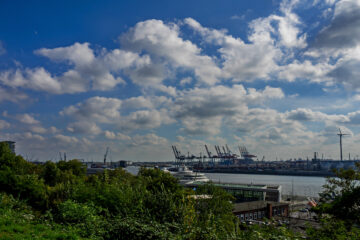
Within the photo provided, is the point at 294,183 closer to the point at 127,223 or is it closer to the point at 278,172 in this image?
the point at 278,172

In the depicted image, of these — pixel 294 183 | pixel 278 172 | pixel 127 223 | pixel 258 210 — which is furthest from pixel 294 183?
pixel 127 223

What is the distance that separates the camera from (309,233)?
616 cm

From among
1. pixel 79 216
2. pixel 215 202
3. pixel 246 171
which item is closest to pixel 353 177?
pixel 79 216

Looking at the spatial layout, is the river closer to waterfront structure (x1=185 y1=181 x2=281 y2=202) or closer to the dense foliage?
A: waterfront structure (x1=185 y1=181 x2=281 y2=202)

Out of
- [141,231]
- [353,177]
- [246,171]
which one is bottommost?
[246,171]

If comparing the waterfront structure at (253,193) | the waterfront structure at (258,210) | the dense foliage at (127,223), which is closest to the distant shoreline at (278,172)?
the waterfront structure at (253,193)

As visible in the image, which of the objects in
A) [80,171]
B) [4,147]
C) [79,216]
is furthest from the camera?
[80,171]

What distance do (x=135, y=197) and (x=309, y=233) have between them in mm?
6359

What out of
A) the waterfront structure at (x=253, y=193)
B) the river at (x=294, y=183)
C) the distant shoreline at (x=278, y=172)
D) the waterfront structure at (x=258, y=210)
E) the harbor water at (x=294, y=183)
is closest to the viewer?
the waterfront structure at (x=258, y=210)

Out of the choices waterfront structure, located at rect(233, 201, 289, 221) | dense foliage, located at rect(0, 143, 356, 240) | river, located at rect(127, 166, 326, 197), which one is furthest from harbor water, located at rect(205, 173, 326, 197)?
dense foliage, located at rect(0, 143, 356, 240)

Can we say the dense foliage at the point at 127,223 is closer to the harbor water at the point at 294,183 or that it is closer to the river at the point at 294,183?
the harbor water at the point at 294,183

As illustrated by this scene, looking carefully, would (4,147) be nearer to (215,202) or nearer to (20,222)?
(215,202)

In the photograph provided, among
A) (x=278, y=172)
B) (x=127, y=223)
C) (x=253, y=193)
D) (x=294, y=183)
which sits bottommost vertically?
(x=278, y=172)

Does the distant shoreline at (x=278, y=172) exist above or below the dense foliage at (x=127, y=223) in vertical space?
below
